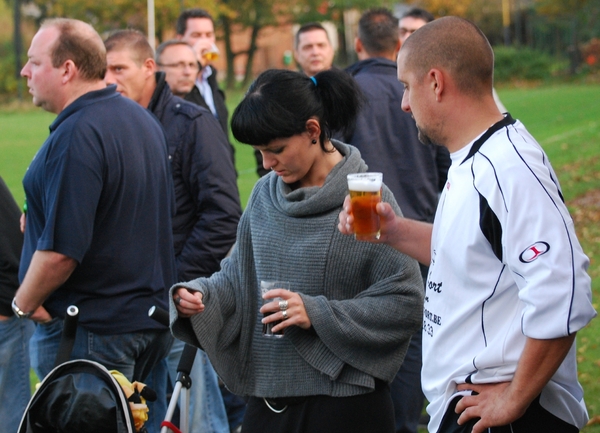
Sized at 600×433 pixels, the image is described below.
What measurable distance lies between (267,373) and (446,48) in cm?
147

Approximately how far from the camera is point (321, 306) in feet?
10.2

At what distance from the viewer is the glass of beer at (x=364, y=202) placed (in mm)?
2766

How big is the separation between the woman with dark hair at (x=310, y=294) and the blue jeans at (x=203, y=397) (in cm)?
200

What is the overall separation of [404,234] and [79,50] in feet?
6.90

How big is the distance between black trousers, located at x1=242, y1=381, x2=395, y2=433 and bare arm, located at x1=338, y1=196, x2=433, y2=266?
64cm

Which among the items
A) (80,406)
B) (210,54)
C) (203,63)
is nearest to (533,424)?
(80,406)

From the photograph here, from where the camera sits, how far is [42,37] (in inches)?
166

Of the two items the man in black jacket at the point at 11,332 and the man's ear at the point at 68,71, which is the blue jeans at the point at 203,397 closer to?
the man in black jacket at the point at 11,332

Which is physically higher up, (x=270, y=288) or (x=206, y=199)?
(x=270, y=288)

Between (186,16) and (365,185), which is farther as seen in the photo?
(186,16)

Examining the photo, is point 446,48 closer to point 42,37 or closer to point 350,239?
point 350,239

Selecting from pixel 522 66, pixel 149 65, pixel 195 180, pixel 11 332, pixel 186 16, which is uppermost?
pixel 186 16

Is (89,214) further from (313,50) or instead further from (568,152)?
(568,152)

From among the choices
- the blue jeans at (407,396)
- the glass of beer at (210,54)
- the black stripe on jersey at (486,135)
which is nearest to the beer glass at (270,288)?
the black stripe on jersey at (486,135)
